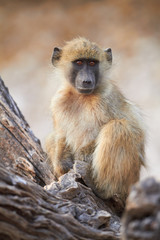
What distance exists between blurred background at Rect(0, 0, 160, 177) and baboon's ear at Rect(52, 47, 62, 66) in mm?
7634

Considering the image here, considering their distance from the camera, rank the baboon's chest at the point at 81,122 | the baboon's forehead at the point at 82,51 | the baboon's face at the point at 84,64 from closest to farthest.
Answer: the baboon's chest at the point at 81,122 < the baboon's face at the point at 84,64 < the baboon's forehead at the point at 82,51

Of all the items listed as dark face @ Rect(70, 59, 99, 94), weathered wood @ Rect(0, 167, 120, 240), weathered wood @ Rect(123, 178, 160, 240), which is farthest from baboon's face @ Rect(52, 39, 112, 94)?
weathered wood @ Rect(123, 178, 160, 240)

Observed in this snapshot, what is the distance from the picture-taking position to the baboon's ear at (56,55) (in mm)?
6637

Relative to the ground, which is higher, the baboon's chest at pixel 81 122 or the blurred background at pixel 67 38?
the blurred background at pixel 67 38

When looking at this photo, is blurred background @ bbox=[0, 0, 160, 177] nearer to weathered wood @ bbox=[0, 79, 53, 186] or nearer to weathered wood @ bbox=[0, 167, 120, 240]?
weathered wood @ bbox=[0, 79, 53, 186]

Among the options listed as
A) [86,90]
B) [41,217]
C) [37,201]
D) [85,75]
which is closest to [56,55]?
[85,75]

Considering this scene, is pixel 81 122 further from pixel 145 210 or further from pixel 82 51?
pixel 145 210

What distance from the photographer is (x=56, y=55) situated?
263 inches

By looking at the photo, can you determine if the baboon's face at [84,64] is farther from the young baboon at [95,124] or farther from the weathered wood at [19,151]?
the weathered wood at [19,151]

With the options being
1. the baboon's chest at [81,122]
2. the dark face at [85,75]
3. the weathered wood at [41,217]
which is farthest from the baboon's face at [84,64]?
the weathered wood at [41,217]

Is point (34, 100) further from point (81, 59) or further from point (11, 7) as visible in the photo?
point (81, 59)

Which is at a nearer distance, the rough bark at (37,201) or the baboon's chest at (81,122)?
the rough bark at (37,201)

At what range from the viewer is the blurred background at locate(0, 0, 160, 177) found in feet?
48.3

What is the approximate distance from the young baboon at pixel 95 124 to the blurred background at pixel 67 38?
7727mm
